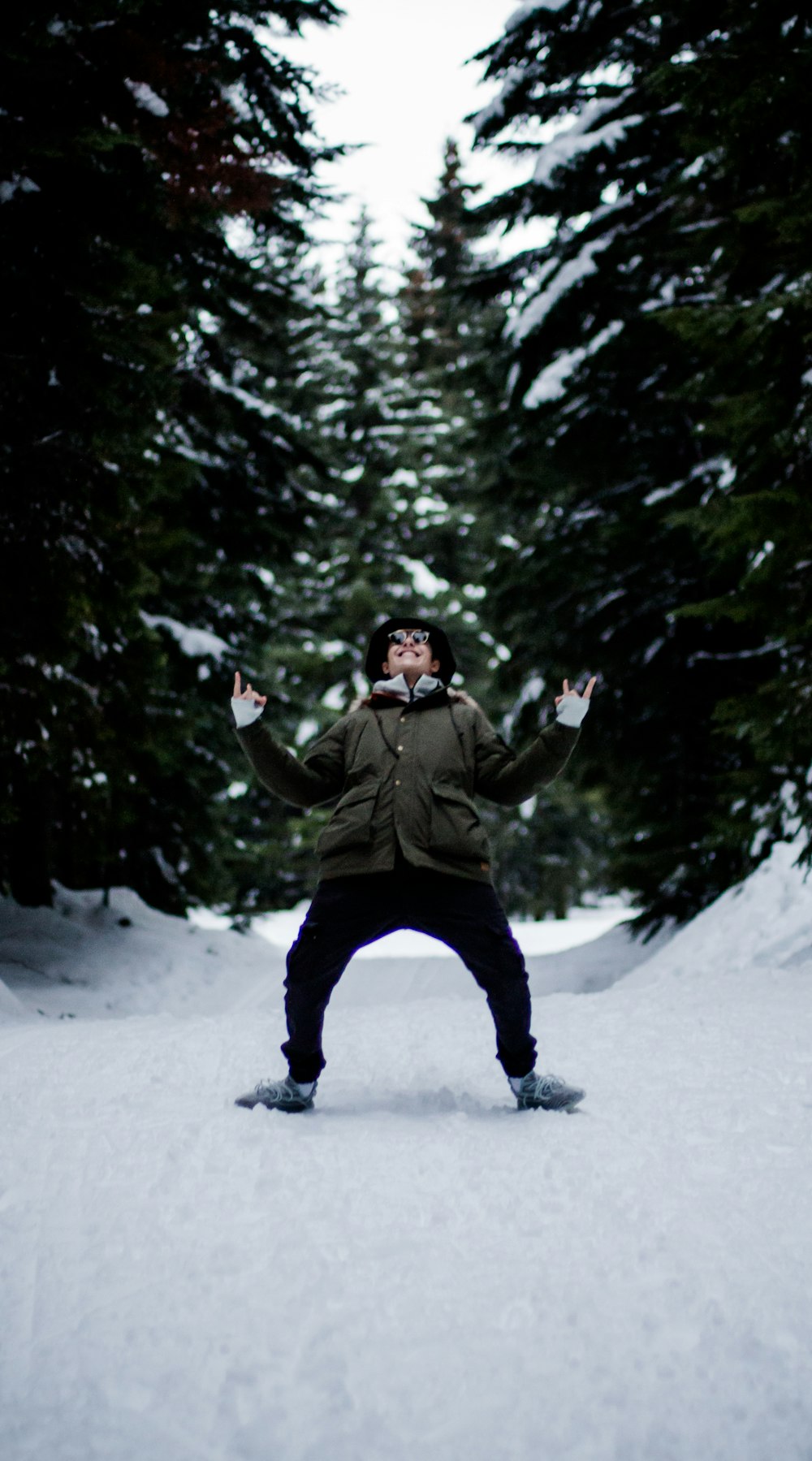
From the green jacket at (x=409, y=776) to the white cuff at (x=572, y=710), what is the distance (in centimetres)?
3

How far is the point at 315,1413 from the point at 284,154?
10.0m

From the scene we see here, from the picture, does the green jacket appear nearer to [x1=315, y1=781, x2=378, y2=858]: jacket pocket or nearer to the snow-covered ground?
[x1=315, y1=781, x2=378, y2=858]: jacket pocket

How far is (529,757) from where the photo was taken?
12.3 feet

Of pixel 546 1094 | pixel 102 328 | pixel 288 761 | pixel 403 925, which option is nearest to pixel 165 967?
pixel 102 328

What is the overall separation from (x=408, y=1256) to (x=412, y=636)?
2.43 m

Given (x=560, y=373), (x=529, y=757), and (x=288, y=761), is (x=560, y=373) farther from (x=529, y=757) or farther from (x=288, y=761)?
(x=288, y=761)

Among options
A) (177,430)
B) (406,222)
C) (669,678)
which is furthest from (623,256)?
(406,222)

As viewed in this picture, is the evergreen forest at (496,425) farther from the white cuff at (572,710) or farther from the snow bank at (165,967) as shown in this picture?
the white cuff at (572,710)

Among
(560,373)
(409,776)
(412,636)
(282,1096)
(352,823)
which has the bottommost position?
(282,1096)

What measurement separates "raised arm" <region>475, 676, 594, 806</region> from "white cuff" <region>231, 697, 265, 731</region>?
0.92m

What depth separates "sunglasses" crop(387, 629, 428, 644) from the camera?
13.5 feet

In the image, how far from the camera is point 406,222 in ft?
97.9

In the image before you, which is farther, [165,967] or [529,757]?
[165,967]

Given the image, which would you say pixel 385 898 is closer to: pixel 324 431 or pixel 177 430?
pixel 177 430
